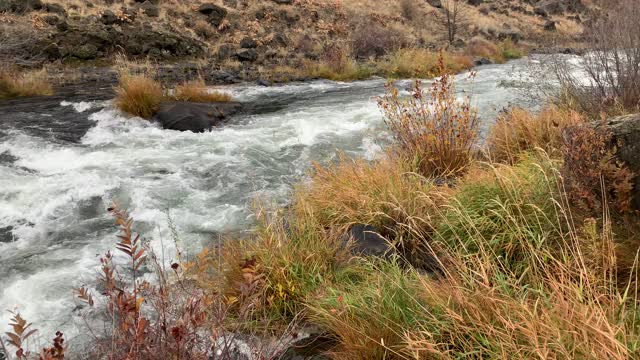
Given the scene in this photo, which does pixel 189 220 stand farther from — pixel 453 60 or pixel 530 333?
pixel 453 60

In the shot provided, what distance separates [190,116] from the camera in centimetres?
862

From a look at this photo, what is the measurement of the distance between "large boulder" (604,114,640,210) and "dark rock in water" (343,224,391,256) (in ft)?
5.28

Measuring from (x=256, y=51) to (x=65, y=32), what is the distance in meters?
6.13

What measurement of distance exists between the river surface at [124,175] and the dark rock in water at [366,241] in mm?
945

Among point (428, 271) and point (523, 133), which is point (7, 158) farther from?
point (523, 133)

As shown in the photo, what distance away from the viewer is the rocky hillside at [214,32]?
593 inches

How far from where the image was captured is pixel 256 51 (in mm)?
17609

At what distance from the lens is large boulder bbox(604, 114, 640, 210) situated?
3.11m

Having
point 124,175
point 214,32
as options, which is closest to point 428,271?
point 124,175

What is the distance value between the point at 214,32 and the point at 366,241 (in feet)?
58.9

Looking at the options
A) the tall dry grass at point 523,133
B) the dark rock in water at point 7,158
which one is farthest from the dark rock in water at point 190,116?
the tall dry grass at point 523,133

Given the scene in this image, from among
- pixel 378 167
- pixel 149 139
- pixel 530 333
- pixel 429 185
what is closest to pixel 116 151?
pixel 149 139

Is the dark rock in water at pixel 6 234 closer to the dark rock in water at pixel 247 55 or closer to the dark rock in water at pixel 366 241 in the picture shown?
the dark rock in water at pixel 366 241

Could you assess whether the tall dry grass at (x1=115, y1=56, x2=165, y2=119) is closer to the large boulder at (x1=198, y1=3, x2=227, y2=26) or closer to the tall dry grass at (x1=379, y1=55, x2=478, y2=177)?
the tall dry grass at (x1=379, y1=55, x2=478, y2=177)
